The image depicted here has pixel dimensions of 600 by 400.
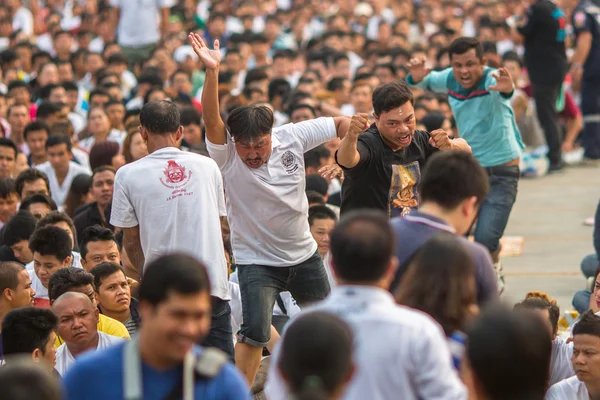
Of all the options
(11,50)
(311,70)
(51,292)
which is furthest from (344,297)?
(11,50)

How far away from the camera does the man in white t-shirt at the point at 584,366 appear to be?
20.9ft

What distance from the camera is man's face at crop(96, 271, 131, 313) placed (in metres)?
7.41

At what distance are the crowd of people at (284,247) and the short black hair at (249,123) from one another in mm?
13

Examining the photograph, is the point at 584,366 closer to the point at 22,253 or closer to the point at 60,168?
the point at 22,253

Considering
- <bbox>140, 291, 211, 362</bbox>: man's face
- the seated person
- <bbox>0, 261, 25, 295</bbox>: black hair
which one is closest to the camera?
<bbox>140, 291, 211, 362</bbox>: man's face

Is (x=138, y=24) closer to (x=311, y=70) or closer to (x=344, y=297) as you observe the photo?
(x=311, y=70)

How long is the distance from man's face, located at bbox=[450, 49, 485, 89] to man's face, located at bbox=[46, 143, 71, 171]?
4.09 metres

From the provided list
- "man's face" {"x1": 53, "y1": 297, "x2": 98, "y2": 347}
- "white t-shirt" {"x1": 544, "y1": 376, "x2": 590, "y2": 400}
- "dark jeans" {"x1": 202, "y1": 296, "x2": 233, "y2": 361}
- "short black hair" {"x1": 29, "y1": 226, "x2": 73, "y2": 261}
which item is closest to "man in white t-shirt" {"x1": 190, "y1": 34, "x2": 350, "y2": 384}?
"dark jeans" {"x1": 202, "y1": 296, "x2": 233, "y2": 361}

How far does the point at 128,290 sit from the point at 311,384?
14.1 feet

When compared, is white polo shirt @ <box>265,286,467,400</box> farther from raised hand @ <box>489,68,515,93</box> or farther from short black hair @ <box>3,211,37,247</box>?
short black hair @ <box>3,211,37,247</box>

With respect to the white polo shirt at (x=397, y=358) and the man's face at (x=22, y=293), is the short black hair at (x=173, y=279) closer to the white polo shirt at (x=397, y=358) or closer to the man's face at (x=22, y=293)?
the white polo shirt at (x=397, y=358)

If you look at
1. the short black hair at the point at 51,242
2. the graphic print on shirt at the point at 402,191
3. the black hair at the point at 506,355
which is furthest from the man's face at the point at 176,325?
the short black hair at the point at 51,242

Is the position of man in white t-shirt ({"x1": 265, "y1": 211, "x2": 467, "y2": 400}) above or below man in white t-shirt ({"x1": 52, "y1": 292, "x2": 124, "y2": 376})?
above

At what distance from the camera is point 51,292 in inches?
276
